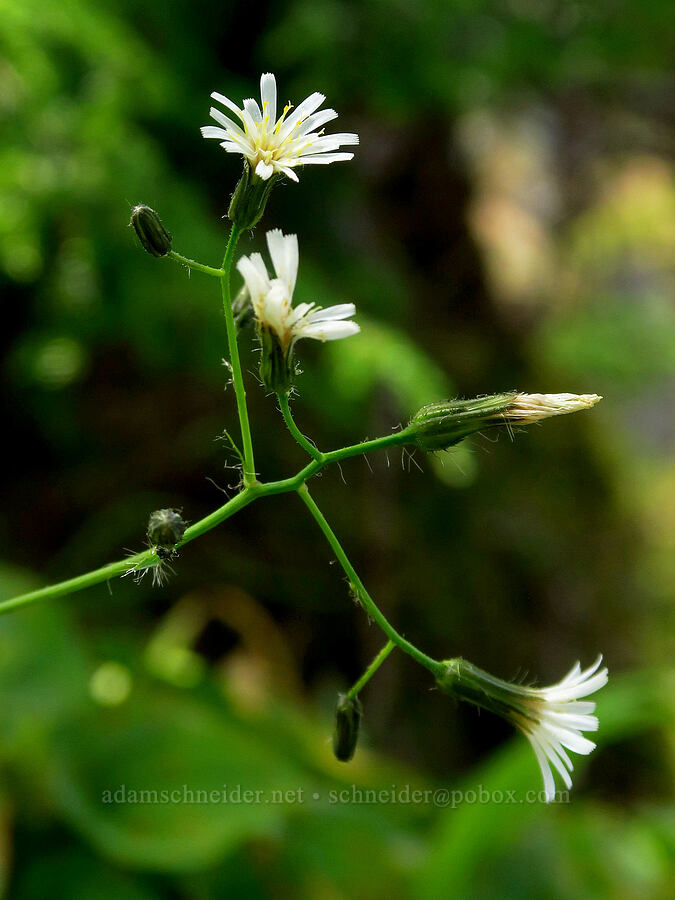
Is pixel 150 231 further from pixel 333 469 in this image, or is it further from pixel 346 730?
pixel 333 469

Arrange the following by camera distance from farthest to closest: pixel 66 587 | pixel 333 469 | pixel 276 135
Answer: pixel 333 469 < pixel 276 135 < pixel 66 587

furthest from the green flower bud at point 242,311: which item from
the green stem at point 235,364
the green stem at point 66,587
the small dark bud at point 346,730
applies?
the small dark bud at point 346,730

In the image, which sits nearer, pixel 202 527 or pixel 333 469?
pixel 202 527

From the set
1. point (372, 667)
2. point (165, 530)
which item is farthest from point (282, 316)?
point (372, 667)

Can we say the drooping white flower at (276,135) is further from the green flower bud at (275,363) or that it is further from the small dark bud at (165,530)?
the small dark bud at (165,530)

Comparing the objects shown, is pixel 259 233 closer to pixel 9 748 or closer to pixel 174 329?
pixel 174 329

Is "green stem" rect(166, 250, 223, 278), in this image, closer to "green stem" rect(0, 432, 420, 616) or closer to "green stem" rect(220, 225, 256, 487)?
"green stem" rect(220, 225, 256, 487)
